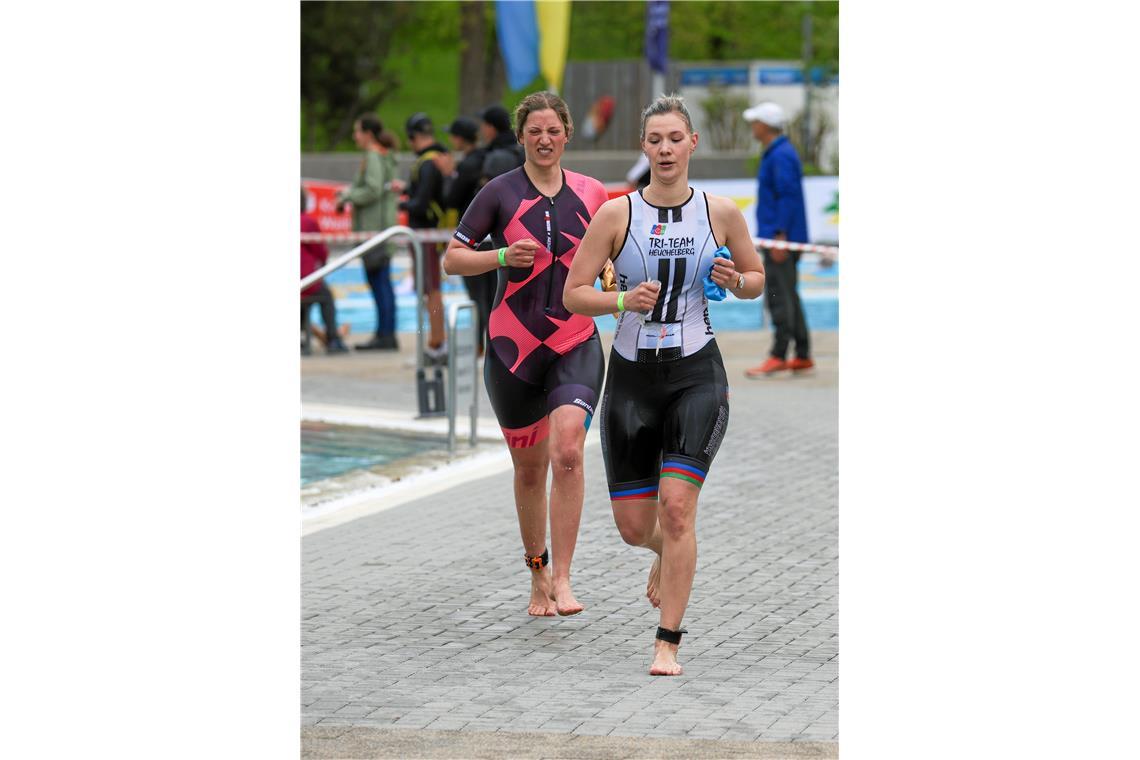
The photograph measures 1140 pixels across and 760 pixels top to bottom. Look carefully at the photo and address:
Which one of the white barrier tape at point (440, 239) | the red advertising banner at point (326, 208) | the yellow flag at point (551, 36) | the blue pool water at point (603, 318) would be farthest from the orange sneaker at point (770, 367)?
the yellow flag at point (551, 36)

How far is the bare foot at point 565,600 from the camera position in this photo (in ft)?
24.6

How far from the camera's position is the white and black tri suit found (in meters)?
6.60

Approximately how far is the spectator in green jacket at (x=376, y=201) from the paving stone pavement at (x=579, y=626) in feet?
22.3

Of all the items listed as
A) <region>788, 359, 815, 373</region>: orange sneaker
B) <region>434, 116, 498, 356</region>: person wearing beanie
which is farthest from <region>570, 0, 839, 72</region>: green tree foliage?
<region>434, 116, 498, 356</region>: person wearing beanie

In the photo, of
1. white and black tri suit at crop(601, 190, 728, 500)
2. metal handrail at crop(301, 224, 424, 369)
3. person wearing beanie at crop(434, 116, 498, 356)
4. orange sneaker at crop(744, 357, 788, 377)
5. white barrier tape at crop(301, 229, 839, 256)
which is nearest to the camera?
white and black tri suit at crop(601, 190, 728, 500)

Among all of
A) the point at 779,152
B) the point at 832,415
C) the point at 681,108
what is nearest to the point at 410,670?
the point at 681,108

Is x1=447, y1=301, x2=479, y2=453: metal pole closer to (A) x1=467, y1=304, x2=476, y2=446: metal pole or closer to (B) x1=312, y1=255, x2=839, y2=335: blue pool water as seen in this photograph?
(A) x1=467, y1=304, x2=476, y2=446: metal pole

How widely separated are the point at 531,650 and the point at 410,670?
1.77 ft

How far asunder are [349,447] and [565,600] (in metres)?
5.23

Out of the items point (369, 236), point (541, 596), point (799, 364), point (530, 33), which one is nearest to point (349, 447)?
point (541, 596)

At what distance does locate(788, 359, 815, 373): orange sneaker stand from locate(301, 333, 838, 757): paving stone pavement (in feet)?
16.3

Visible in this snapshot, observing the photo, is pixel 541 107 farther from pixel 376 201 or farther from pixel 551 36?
pixel 551 36

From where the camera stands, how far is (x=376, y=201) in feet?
59.5
